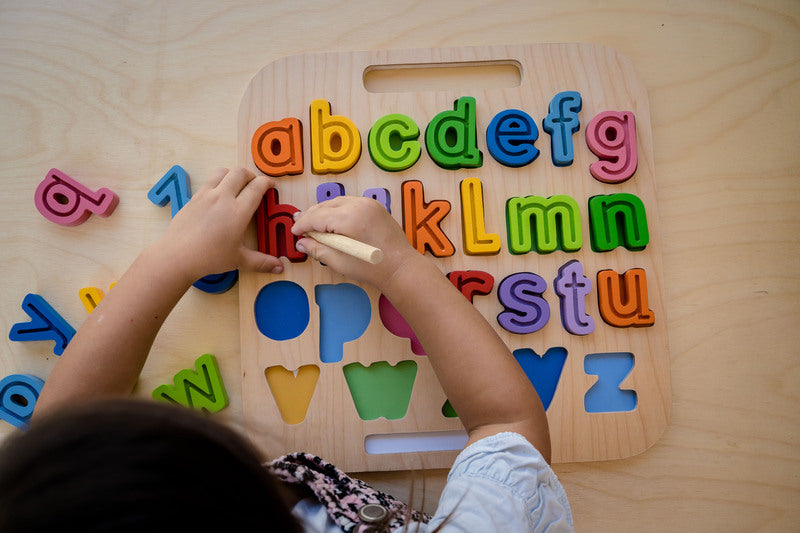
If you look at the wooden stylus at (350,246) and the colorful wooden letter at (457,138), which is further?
the colorful wooden letter at (457,138)

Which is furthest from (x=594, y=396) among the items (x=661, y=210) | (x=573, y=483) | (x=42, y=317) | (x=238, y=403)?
(x=42, y=317)

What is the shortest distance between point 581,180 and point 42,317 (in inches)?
19.8

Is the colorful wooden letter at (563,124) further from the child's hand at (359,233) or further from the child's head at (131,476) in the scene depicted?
the child's head at (131,476)

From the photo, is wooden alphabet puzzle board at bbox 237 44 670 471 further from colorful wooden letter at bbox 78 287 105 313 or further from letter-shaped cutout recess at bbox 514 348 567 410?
colorful wooden letter at bbox 78 287 105 313

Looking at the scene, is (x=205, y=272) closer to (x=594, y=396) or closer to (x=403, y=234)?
(x=403, y=234)

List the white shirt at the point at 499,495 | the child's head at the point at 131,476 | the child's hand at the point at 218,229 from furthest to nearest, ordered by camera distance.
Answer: the child's hand at the point at 218,229 < the white shirt at the point at 499,495 < the child's head at the point at 131,476

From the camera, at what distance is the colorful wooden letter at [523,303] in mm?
467

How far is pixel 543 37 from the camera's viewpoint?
0.53m

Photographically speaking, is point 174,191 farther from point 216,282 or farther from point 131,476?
point 131,476

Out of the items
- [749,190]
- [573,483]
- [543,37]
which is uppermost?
[543,37]

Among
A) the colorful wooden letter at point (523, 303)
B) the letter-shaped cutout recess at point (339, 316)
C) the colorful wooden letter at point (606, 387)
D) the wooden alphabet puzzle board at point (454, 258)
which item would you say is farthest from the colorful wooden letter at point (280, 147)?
the colorful wooden letter at point (606, 387)

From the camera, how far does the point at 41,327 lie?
482 millimetres

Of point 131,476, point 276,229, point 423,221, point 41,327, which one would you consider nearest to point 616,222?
point 423,221

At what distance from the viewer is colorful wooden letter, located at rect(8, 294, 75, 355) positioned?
1.58 feet
